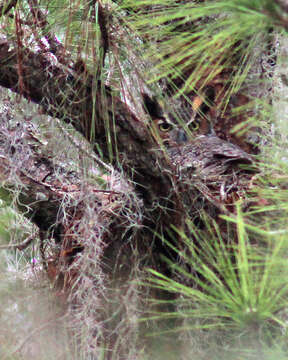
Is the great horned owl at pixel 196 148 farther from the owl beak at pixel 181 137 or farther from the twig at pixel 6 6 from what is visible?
the twig at pixel 6 6

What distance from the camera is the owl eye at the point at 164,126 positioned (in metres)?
1.03

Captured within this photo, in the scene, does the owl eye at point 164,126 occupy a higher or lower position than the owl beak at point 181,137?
higher

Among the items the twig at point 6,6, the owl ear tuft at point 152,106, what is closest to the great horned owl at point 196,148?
the owl ear tuft at point 152,106

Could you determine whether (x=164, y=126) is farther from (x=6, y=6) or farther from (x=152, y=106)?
(x=6, y=6)

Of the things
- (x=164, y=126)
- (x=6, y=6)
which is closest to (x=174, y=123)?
(x=164, y=126)

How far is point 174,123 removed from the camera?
1038mm

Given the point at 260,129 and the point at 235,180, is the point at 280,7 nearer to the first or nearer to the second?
the point at 235,180

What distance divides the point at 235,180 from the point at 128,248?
0.26m

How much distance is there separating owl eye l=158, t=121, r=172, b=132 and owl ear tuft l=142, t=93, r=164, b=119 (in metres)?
0.01

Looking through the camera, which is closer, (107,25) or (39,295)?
(107,25)

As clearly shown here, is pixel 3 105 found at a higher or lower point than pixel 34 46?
lower

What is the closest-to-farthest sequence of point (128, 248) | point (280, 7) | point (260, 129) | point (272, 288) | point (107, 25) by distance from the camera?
point (280, 7) < point (272, 288) < point (107, 25) < point (128, 248) < point (260, 129)

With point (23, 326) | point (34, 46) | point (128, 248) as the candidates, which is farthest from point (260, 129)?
point (23, 326)

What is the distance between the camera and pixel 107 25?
0.81m
